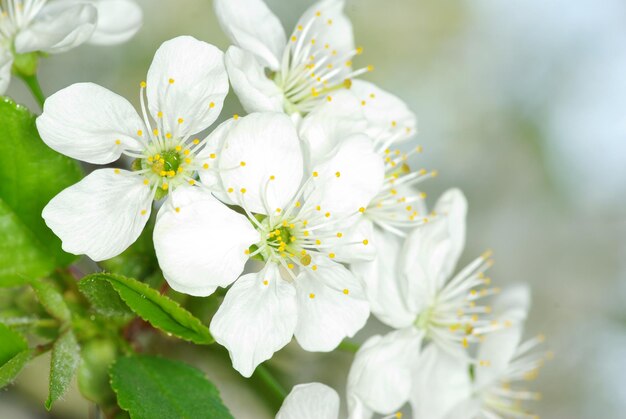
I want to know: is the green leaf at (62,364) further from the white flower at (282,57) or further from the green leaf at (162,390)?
the white flower at (282,57)

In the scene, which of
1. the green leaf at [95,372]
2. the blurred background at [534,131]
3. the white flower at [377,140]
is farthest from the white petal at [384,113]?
the blurred background at [534,131]

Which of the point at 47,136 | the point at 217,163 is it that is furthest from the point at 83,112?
the point at 217,163

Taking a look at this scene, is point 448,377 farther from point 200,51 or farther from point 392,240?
point 200,51

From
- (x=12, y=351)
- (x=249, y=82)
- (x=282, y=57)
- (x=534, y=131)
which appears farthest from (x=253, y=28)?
(x=534, y=131)

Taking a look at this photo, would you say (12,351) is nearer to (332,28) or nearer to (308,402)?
(308,402)

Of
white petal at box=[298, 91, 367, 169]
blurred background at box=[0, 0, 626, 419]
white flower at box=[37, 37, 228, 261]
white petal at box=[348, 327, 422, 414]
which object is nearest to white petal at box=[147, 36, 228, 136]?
white flower at box=[37, 37, 228, 261]
